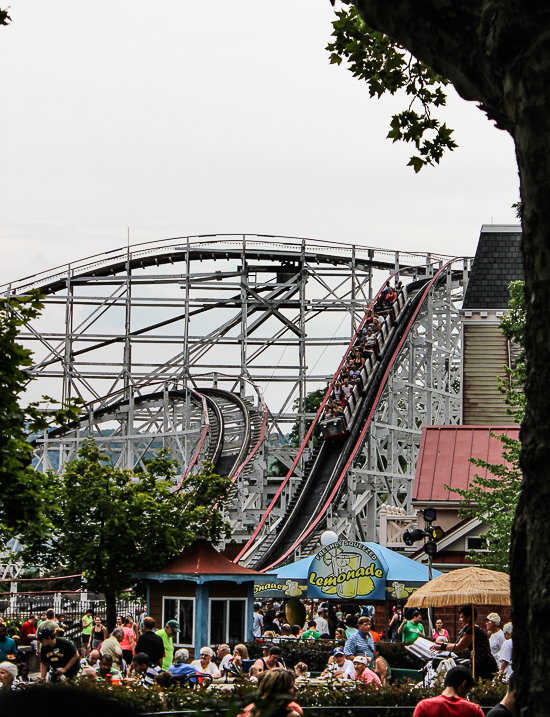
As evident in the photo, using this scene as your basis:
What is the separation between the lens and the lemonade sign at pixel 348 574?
14.2 metres

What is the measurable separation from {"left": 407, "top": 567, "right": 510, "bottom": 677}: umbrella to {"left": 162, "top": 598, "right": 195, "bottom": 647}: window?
377 centimetres

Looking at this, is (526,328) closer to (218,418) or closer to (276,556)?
(276,556)

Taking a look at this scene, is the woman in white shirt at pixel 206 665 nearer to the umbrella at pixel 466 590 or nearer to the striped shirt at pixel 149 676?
the striped shirt at pixel 149 676

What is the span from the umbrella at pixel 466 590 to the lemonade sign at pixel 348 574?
2305 millimetres

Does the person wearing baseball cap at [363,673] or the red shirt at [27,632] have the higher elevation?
the person wearing baseball cap at [363,673]

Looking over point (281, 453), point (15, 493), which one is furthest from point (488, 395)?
point (15, 493)

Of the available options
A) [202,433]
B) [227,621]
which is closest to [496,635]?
[227,621]

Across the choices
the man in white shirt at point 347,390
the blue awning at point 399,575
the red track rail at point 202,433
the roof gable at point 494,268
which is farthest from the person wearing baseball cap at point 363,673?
the roof gable at point 494,268

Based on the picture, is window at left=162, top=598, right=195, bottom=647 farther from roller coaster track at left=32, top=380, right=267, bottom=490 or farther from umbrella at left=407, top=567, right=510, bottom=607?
roller coaster track at left=32, top=380, right=267, bottom=490

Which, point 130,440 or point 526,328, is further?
point 130,440

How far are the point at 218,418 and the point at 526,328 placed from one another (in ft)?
100

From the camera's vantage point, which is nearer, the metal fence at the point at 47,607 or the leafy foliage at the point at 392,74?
the leafy foliage at the point at 392,74

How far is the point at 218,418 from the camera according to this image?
109ft

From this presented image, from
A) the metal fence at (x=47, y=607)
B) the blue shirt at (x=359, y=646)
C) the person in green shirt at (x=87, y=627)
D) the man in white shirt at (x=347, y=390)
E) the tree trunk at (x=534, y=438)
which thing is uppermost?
the tree trunk at (x=534, y=438)
